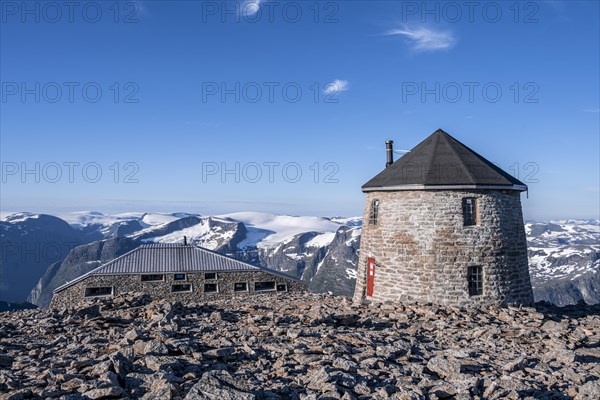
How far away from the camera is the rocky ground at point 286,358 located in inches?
295

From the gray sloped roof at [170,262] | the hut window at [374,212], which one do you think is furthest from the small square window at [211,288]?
the hut window at [374,212]

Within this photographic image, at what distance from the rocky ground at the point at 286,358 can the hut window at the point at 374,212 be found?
7.88 meters

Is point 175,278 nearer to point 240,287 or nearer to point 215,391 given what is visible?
point 240,287

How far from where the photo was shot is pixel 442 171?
21375 millimetres

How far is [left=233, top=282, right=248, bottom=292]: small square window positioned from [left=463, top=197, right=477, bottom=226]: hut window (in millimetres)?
19947

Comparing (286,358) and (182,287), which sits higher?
(286,358)

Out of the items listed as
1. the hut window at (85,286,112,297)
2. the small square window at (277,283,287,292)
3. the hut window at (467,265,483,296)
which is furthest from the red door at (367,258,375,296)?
the hut window at (85,286,112,297)

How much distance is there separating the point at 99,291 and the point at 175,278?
5.68 meters

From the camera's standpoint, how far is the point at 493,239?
2055 cm

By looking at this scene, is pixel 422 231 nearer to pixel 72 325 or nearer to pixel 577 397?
pixel 577 397

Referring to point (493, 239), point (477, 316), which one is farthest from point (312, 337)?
point (493, 239)

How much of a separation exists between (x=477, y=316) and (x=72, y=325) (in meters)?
15.5

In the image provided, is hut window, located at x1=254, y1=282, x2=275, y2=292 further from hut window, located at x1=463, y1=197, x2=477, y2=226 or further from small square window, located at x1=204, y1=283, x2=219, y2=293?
hut window, located at x1=463, y1=197, x2=477, y2=226

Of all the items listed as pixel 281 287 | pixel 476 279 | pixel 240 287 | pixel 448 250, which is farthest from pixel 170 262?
pixel 476 279
